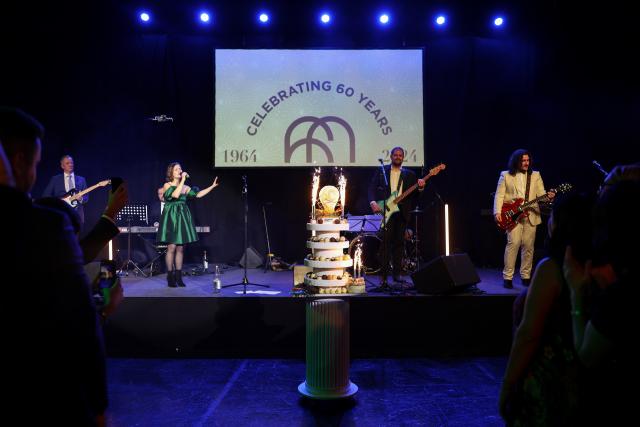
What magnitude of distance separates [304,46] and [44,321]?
8.13 m

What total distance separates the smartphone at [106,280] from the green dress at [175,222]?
516 centimetres

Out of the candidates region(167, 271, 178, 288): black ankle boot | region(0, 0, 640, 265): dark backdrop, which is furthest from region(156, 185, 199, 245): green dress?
region(0, 0, 640, 265): dark backdrop

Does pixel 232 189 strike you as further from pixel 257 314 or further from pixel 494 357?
pixel 494 357

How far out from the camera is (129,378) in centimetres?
459

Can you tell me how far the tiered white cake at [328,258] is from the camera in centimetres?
518

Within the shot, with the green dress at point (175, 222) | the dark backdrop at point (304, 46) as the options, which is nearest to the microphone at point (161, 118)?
the dark backdrop at point (304, 46)

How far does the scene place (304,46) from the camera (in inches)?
342

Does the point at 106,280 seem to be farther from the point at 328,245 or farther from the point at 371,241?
the point at 371,241

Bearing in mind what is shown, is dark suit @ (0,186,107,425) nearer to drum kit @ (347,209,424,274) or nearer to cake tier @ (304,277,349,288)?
cake tier @ (304,277,349,288)

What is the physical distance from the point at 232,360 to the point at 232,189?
Answer: 4.73 m

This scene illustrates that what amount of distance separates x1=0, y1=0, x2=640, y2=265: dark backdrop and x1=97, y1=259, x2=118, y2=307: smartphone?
719 cm

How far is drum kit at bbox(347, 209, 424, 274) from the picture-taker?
302 inches

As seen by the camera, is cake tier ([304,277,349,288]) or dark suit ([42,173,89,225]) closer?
cake tier ([304,277,349,288])

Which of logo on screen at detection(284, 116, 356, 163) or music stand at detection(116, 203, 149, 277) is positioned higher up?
logo on screen at detection(284, 116, 356, 163)
